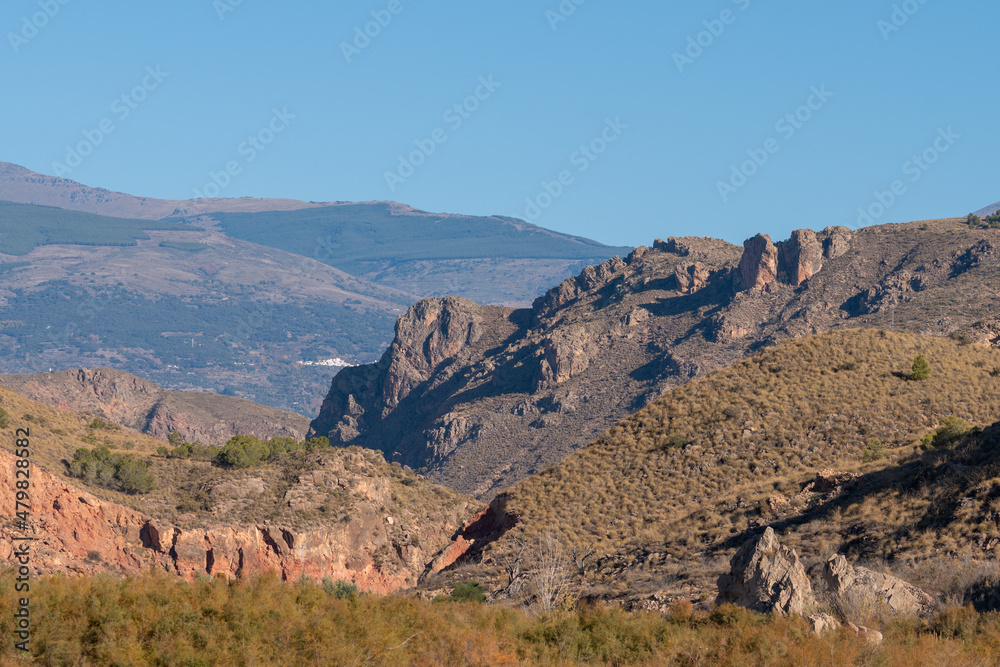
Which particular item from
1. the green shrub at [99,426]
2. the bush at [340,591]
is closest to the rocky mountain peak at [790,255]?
the green shrub at [99,426]

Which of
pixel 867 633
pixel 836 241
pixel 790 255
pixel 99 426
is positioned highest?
pixel 836 241

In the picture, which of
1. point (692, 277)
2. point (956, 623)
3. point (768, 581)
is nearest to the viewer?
point (956, 623)

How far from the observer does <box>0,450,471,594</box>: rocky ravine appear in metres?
47.3

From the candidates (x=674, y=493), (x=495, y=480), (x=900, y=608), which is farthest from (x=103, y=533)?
(x=495, y=480)

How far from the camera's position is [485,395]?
180 metres

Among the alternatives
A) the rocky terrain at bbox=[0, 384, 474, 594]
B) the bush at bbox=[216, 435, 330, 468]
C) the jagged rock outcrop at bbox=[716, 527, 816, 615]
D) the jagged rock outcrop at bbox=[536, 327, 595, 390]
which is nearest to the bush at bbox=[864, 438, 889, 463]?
the jagged rock outcrop at bbox=[716, 527, 816, 615]

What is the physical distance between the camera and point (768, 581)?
22.9 m

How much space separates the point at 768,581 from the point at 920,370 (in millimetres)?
27597

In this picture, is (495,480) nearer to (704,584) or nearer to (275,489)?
(275,489)

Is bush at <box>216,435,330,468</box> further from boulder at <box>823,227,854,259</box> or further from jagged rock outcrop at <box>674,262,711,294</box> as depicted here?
jagged rock outcrop at <box>674,262,711,294</box>

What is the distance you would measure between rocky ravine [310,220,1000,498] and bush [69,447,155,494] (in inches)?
3373

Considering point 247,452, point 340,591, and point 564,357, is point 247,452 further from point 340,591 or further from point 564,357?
point 564,357

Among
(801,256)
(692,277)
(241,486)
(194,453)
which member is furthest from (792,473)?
(692,277)

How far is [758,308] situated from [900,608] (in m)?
147
